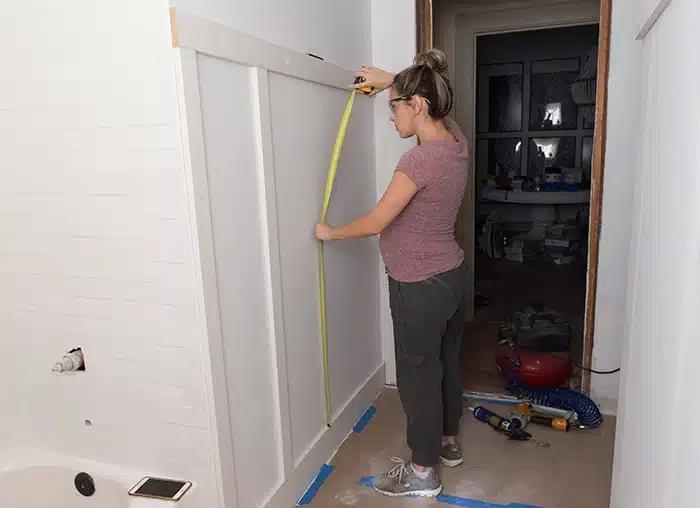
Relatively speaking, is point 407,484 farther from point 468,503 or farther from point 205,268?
point 205,268

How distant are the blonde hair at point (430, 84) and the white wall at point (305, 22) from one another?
0.43 metres

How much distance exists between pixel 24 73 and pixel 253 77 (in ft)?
2.09

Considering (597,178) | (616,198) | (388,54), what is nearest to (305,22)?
(388,54)

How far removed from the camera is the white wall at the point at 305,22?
1.62 metres

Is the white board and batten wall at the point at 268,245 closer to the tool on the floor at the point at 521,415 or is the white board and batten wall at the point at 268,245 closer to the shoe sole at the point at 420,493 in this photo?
the shoe sole at the point at 420,493

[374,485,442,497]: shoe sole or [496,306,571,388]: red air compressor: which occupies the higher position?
[496,306,571,388]: red air compressor

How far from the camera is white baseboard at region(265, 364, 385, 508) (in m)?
2.04

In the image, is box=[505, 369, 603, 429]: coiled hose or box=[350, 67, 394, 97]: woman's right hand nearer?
box=[350, 67, 394, 97]: woman's right hand

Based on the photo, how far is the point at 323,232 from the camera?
214 centimetres

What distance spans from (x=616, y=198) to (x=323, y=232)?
1.35 metres

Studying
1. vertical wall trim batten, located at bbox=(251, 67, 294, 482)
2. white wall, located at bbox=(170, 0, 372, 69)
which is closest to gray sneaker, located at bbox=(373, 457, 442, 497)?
vertical wall trim batten, located at bbox=(251, 67, 294, 482)

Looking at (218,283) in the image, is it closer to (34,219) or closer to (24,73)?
(34,219)

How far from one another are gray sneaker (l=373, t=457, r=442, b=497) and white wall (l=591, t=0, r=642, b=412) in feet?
3.44

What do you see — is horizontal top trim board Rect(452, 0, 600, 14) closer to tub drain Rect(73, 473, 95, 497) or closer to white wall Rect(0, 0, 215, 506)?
white wall Rect(0, 0, 215, 506)
